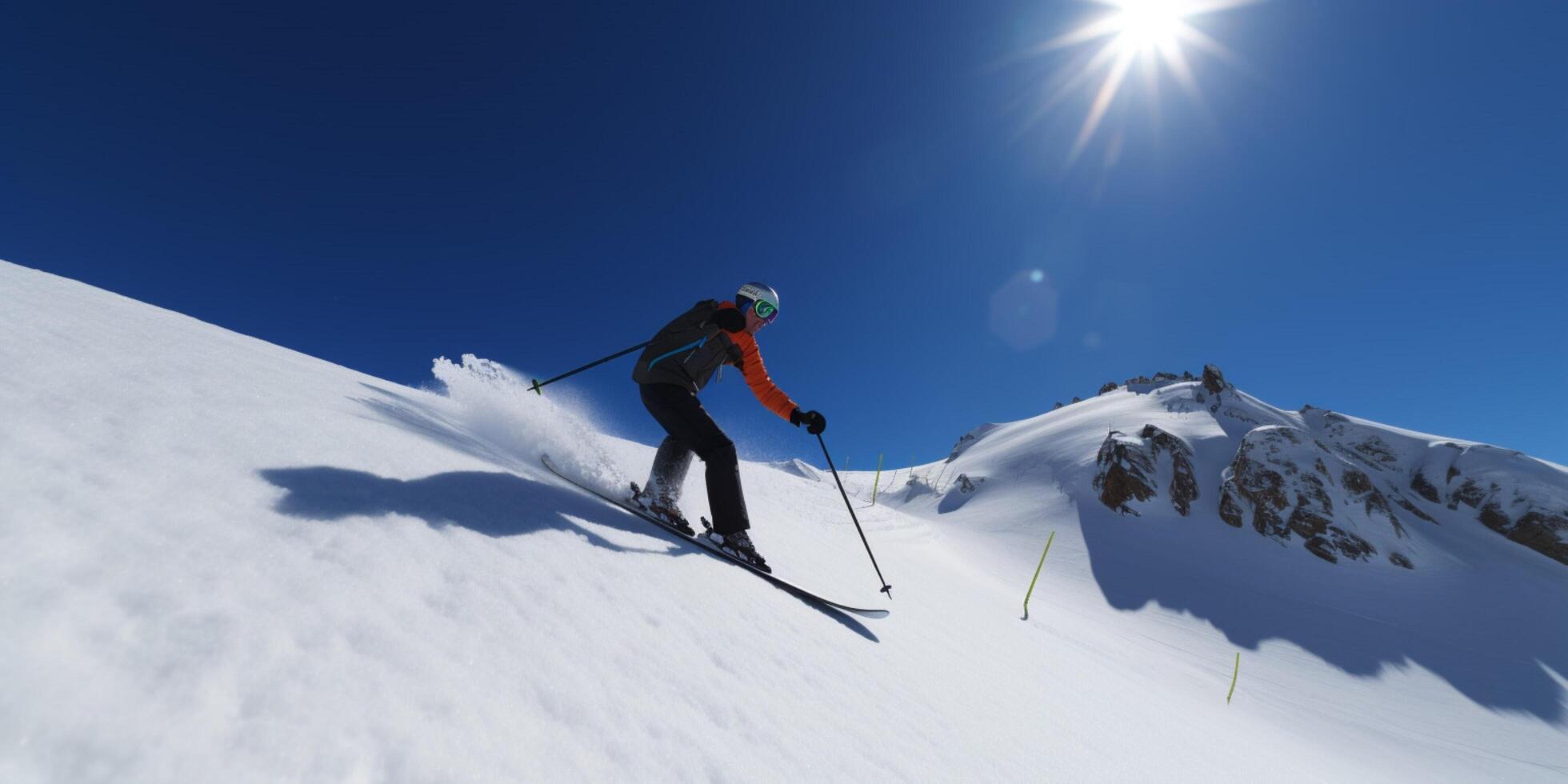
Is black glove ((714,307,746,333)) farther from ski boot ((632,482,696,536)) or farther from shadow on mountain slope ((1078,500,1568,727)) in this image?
shadow on mountain slope ((1078,500,1568,727))

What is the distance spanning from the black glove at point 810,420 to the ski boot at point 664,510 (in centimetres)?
132

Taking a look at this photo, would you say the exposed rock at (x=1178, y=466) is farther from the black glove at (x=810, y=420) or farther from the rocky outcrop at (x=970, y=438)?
the black glove at (x=810, y=420)

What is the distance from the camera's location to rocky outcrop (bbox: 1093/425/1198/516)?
120 ft

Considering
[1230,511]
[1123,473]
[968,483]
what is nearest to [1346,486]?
[1230,511]

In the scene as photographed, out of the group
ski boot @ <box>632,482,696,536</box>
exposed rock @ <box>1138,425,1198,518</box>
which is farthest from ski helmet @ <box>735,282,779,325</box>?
exposed rock @ <box>1138,425,1198,518</box>

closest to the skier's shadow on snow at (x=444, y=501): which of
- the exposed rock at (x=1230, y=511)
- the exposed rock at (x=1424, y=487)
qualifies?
the exposed rock at (x=1230, y=511)

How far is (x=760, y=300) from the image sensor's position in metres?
4.68

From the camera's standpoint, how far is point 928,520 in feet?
128

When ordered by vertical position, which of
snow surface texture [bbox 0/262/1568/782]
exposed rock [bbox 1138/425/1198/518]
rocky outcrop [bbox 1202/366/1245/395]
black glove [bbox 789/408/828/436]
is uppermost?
rocky outcrop [bbox 1202/366/1245/395]

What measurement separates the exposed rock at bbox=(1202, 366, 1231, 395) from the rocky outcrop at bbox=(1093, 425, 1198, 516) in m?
10.9

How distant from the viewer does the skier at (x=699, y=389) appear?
4152mm

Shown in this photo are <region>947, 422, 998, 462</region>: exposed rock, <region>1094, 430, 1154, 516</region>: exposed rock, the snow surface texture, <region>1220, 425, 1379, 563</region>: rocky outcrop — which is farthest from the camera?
<region>947, 422, 998, 462</region>: exposed rock

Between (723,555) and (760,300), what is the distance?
2.26 meters

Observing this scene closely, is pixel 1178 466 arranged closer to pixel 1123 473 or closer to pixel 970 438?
pixel 1123 473
